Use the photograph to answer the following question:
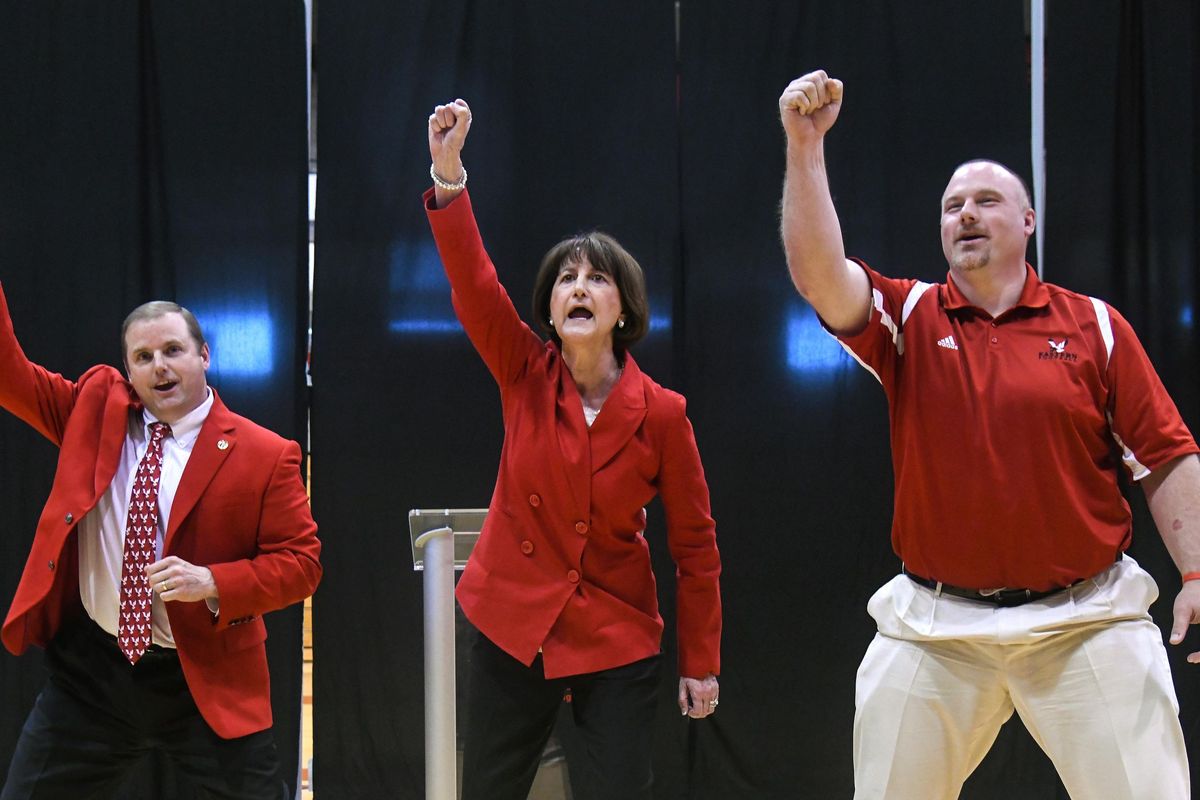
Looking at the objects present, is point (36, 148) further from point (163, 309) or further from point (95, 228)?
point (163, 309)

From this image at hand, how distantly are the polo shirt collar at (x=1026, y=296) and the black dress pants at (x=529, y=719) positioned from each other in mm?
1081

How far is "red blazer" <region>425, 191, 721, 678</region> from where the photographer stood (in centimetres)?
247

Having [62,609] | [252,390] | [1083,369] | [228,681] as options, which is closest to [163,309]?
[62,609]

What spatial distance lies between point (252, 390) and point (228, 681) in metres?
1.79

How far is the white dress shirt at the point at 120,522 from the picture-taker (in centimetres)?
266

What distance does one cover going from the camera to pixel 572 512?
2.52 meters

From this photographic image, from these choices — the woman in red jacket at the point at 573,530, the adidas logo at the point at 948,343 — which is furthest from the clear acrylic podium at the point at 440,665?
the adidas logo at the point at 948,343

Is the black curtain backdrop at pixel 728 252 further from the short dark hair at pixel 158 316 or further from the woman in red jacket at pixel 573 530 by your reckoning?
the woman in red jacket at pixel 573 530

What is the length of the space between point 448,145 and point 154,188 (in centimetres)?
221

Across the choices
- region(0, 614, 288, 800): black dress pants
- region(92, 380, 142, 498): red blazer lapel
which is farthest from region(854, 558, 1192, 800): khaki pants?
region(92, 380, 142, 498): red blazer lapel

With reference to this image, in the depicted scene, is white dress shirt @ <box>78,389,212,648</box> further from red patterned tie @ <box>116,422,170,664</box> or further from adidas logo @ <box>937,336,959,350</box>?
adidas logo @ <box>937,336,959,350</box>

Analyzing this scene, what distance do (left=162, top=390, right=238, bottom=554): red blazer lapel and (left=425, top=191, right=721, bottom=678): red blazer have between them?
69 cm

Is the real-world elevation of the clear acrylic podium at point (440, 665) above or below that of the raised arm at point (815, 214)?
below

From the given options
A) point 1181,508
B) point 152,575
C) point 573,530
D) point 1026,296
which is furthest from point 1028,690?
point 152,575
